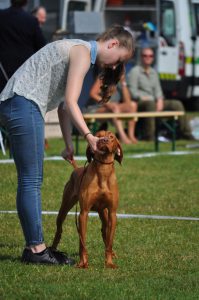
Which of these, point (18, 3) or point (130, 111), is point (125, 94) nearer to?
point (130, 111)

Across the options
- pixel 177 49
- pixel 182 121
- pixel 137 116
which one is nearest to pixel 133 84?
pixel 182 121

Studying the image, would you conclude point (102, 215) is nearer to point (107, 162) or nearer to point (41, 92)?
point (107, 162)

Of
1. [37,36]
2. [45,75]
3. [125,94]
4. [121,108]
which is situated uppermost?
[45,75]

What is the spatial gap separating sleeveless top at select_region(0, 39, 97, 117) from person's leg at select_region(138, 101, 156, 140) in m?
9.53

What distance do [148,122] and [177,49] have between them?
227 inches

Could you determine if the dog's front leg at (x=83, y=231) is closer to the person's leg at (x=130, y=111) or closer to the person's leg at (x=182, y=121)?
the person's leg at (x=130, y=111)

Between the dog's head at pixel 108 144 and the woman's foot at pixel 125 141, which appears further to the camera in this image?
the woman's foot at pixel 125 141

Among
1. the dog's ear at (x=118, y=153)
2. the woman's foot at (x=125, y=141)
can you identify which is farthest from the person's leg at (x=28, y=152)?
the woman's foot at (x=125, y=141)

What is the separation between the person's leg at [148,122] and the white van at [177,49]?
16.9 feet

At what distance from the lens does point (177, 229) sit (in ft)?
25.9

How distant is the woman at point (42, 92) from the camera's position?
19.6ft

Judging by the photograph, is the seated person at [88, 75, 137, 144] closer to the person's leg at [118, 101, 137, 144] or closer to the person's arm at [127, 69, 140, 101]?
the person's leg at [118, 101, 137, 144]

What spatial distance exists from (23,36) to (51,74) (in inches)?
229

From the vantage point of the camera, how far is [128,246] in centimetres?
711
